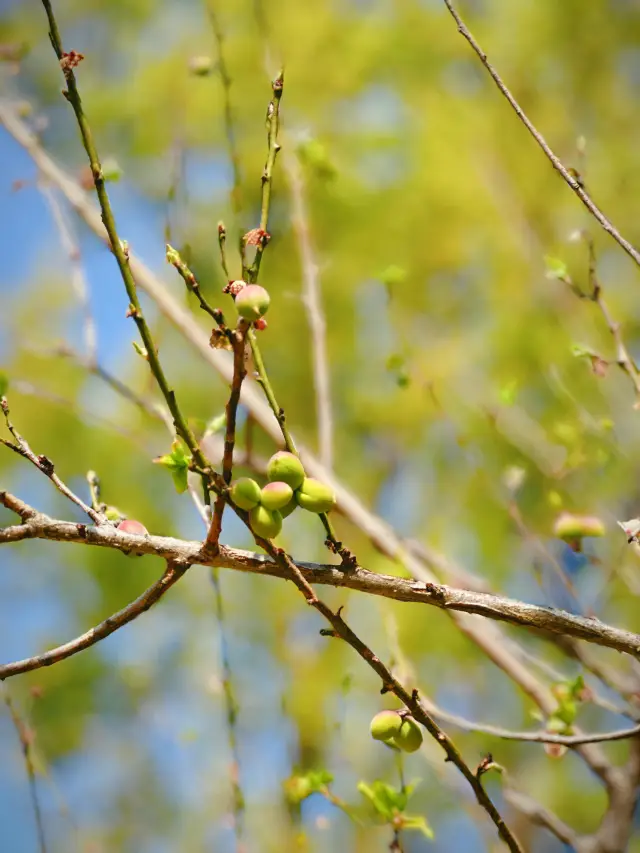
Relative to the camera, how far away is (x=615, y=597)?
203cm

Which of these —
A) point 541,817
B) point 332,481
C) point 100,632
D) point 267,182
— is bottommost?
point 541,817

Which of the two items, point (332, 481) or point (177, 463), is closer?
point (177, 463)

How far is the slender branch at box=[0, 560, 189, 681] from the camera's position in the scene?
21.2 inches

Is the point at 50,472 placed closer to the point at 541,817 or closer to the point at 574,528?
the point at 574,528

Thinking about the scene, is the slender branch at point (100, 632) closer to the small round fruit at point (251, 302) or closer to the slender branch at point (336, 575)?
the slender branch at point (336, 575)

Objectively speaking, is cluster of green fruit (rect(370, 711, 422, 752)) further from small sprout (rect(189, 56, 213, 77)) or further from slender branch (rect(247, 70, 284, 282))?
small sprout (rect(189, 56, 213, 77))

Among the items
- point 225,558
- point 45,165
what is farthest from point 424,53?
point 225,558

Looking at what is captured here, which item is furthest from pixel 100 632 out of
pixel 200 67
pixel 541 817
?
pixel 200 67

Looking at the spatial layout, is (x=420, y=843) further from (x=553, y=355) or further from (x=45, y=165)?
(x=45, y=165)

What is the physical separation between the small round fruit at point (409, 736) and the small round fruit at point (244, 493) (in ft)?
0.86

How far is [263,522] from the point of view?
0.54 meters

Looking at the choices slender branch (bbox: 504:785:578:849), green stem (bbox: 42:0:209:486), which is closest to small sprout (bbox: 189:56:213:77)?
green stem (bbox: 42:0:209:486)

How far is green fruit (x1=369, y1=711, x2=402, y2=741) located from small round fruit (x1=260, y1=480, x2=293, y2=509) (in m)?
0.23

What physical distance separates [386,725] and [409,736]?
0.09 feet
